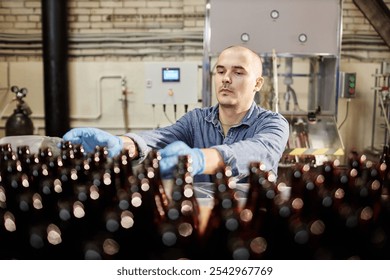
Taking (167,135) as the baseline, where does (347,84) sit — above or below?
above

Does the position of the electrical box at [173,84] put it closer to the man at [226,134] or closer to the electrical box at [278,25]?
the electrical box at [278,25]

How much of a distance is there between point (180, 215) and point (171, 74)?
223 centimetres

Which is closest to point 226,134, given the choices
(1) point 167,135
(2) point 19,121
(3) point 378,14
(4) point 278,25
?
(1) point 167,135

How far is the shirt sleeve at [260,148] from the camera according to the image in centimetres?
65

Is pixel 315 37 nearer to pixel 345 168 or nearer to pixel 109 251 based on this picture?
pixel 345 168

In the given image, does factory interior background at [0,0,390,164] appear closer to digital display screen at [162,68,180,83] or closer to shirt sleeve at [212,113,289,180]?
digital display screen at [162,68,180,83]

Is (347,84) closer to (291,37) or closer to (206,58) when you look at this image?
(291,37)

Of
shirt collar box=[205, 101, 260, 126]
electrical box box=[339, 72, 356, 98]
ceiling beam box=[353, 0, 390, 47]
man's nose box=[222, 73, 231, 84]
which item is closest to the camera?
man's nose box=[222, 73, 231, 84]

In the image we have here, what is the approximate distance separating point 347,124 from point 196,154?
270cm

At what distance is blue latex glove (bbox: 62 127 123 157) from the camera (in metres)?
0.81

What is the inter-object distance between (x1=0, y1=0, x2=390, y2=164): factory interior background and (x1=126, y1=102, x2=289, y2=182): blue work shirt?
5.54 ft

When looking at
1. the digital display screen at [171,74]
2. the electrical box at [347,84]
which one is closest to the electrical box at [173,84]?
the digital display screen at [171,74]

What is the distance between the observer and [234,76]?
0.99m

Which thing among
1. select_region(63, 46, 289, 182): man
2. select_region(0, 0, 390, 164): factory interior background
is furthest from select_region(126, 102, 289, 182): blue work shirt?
select_region(0, 0, 390, 164): factory interior background
